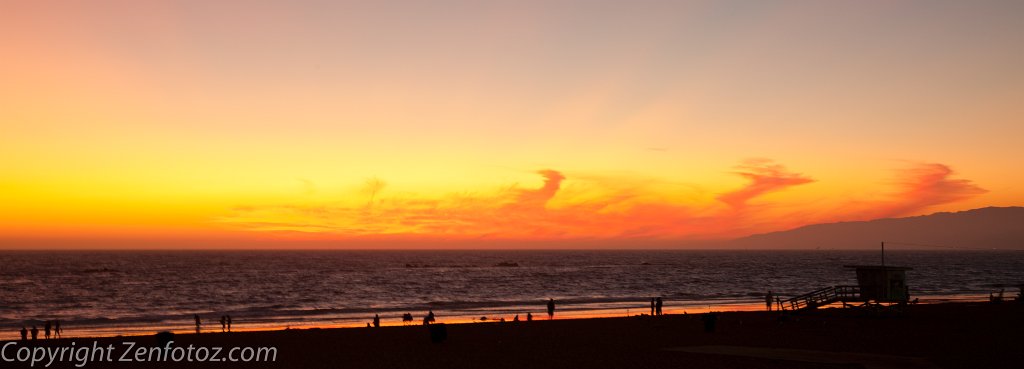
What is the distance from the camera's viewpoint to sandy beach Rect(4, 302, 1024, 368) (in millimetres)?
25125

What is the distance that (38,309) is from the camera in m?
70.0

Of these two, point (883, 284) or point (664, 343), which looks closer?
point (664, 343)

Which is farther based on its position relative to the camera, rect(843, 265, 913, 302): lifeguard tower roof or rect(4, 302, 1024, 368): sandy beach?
rect(843, 265, 913, 302): lifeguard tower roof

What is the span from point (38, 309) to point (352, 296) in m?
30.5

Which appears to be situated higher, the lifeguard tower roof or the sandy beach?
the lifeguard tower roof

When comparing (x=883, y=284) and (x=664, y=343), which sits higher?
(x=883, y=284)

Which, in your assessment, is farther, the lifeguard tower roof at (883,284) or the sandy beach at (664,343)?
the lifeguard tower roof at (883,284)

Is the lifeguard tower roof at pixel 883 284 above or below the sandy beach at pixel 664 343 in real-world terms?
above

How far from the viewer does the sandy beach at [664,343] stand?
25.1 m

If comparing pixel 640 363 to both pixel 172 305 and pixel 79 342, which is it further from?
pixel 172 305

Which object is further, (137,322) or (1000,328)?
(137,322)

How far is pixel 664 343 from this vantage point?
30.8 metres

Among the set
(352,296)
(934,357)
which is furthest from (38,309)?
A: (934,357)

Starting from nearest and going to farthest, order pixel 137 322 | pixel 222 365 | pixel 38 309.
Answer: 1. pixel 222 365
2. pixel 137 322
3. pixel 38 309
